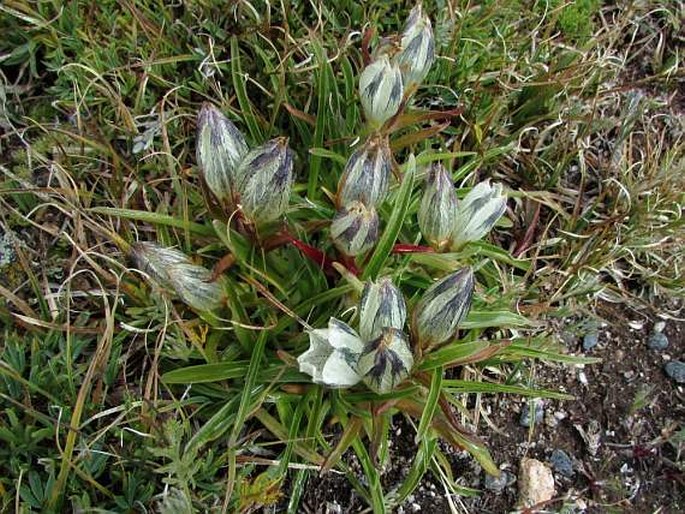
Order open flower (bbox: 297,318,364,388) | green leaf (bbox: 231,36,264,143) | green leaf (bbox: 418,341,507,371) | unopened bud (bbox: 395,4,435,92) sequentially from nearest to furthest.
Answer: open flower (bbox: 297,318,364,388)
green leaf (bbox: 418,341,507,371)
unopened bud (bbox: 395,4,435,92)
green leaf (bbox: 231,36,264,143)

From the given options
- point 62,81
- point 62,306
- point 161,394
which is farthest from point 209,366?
point 62,81

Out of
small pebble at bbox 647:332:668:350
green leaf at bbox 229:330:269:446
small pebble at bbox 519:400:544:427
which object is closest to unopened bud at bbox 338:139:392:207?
green leaf at bbox 229:330:269:446

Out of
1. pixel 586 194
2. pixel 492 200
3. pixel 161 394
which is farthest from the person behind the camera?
pixel 586 194

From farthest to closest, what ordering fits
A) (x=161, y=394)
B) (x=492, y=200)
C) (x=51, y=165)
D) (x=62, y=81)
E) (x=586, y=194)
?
(x=586, y=194), (x=62, y=81), (x=51, y=165), (x=161, y=394), (x=492, y=200)

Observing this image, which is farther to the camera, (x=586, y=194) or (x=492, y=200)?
(x=586, y=194)

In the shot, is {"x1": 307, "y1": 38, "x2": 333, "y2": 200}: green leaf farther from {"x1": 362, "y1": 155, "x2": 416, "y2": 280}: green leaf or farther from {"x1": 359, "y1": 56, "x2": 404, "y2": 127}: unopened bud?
{"x1": 362, "y1": 155, "x2": 416, "y2": 280}: green leaf

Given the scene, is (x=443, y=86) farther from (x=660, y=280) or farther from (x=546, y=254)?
(x=660, y=280)
